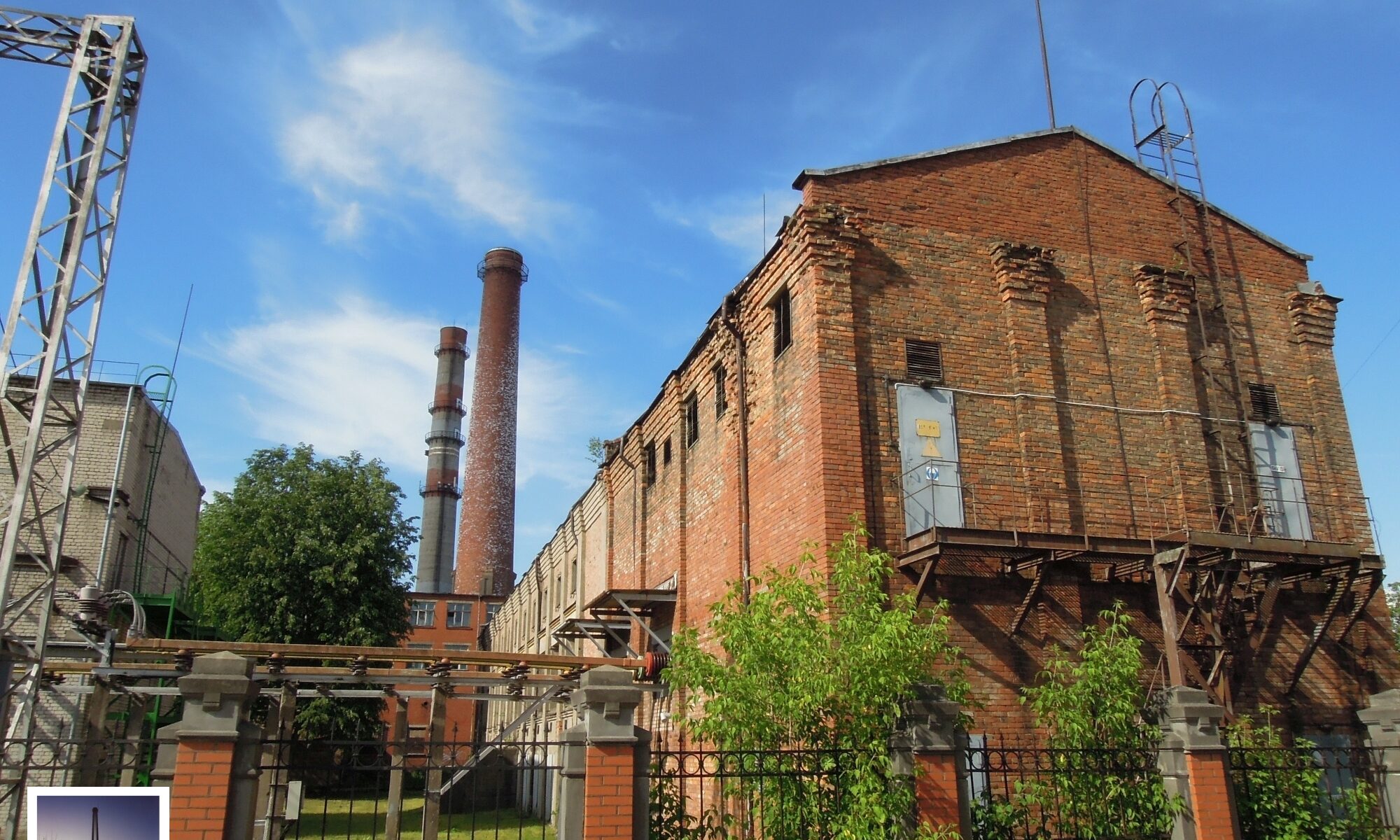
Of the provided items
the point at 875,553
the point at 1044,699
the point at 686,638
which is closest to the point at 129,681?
the point at 686,638

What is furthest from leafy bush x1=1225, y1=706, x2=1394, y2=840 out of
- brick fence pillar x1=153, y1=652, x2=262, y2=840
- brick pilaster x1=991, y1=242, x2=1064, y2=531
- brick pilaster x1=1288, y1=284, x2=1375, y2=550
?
brick fence pillar x1=153, y1=652, x2=262, y2=840

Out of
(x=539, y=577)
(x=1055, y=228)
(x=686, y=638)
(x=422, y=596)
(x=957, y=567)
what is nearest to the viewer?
(x=686, y=638)

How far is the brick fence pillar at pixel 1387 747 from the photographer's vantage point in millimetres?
9523

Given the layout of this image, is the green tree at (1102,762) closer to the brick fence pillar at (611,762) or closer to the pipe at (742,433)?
the brick fence pillar at (611,762)

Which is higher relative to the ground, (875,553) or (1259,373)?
(1259,373)

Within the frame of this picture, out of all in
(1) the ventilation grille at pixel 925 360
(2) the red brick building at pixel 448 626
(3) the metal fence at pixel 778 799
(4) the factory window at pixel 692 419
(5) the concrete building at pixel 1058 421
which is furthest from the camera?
(2) the red brick building at pixel 448 626

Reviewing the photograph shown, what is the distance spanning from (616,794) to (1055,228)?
10589mm

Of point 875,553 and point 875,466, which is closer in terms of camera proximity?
point 875,553

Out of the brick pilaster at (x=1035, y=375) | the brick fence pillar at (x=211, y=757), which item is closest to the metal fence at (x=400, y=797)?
the brick fence pillar at (x=211, y=757)

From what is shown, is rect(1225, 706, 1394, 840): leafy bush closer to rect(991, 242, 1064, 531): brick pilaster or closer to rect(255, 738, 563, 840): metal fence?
rect(991, 242, 1064, 531): brick pilaster

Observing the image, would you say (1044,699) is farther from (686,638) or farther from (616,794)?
(616,794)

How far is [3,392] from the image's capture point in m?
13.1

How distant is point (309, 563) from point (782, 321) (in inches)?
815

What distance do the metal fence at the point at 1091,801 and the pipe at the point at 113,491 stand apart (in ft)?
56.6
